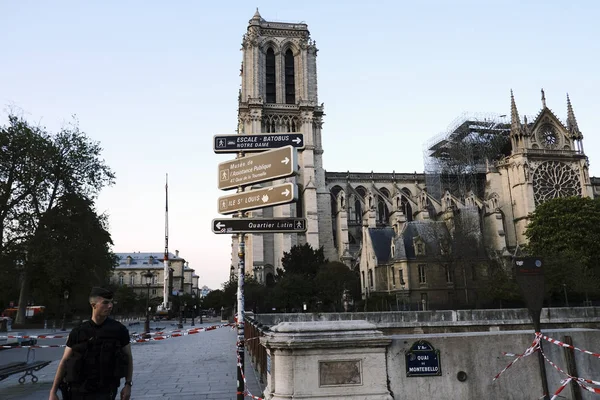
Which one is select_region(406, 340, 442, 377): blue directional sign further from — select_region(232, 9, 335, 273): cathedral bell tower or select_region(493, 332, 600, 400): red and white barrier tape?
select_region(232, 9, 335, 273): cathedral bell tower

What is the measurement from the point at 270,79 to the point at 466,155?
27.0 meters

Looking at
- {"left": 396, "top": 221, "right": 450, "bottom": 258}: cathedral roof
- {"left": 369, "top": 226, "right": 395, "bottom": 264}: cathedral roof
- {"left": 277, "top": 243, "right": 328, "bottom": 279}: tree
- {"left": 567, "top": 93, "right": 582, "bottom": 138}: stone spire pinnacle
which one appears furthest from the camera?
{"left": 567, "top": 93, "right": 582, "bottom": 138}: stone spire pinnacle

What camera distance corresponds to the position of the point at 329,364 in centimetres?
557

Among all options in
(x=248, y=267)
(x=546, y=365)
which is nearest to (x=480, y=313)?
→ (x=546, y=365)

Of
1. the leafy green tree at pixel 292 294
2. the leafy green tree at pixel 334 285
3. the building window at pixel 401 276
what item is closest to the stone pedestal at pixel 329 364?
the leafy green tree at pixel 334 285

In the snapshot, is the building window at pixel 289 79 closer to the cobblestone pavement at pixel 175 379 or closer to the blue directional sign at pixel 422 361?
the cobblestone pavement at pixel 175 379

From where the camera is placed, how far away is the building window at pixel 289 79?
201 ft

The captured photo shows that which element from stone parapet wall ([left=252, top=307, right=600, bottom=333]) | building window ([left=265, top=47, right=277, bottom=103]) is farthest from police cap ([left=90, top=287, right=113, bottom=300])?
building window ([left=265, top=47, right=277, bottom=103])

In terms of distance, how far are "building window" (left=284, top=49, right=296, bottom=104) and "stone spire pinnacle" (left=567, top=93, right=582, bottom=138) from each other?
114 feet

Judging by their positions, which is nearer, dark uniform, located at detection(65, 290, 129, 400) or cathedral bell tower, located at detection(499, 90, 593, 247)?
dark uniform, located at detection(65, 290, 129, 400)

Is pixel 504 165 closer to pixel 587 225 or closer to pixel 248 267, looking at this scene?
pixel 587 225

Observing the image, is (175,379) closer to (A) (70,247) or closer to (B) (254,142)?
(B) (254,142)

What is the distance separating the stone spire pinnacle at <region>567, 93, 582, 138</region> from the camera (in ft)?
194

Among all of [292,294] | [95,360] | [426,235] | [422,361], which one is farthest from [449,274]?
[95,360]
